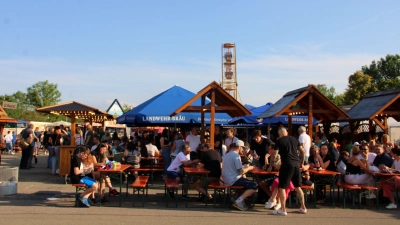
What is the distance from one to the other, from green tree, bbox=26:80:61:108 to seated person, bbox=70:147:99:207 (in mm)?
62281

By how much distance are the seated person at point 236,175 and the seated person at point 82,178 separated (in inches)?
111

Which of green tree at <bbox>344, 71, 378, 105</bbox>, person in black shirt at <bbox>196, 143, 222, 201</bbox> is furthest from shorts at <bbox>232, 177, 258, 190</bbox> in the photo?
green tree at <bbox>344, 71, 378, 105</bbox>

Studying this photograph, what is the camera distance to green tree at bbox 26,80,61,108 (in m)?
67.4

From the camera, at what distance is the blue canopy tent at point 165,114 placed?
1368 centimetres

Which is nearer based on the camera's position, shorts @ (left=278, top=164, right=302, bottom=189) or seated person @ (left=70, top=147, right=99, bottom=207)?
shorts @ (left=278, top=164, right=302, bottom=189)

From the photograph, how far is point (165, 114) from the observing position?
13.9 metres

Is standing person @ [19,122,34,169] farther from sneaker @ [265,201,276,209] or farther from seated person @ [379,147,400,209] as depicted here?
seated person @ [379,147,400,209]

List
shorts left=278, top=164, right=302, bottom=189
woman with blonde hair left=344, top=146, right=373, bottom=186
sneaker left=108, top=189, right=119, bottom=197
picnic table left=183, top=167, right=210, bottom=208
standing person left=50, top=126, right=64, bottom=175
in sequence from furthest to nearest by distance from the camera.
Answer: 1. standing person left=50, top=126, right=64, bottom=175
2. sneaker left=108, top=189, right=119, bottom=197
3. woman with blonde hair left=344, top=146, right=373, bottom=186
4. picnic table left=183, top=167, right=210, bottom=208
5. shorts left=278, top=164, right=302, bottom=189

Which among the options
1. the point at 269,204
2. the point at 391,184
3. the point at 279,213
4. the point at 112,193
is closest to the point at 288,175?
the point at 279,213

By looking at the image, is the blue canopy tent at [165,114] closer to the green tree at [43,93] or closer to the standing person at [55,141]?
the standing person at [55,141]

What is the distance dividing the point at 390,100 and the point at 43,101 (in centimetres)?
6366

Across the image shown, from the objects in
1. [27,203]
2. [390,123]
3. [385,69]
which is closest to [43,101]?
[385,69]

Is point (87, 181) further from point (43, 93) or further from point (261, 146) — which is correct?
point (43, 93)

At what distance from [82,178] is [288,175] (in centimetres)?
434
